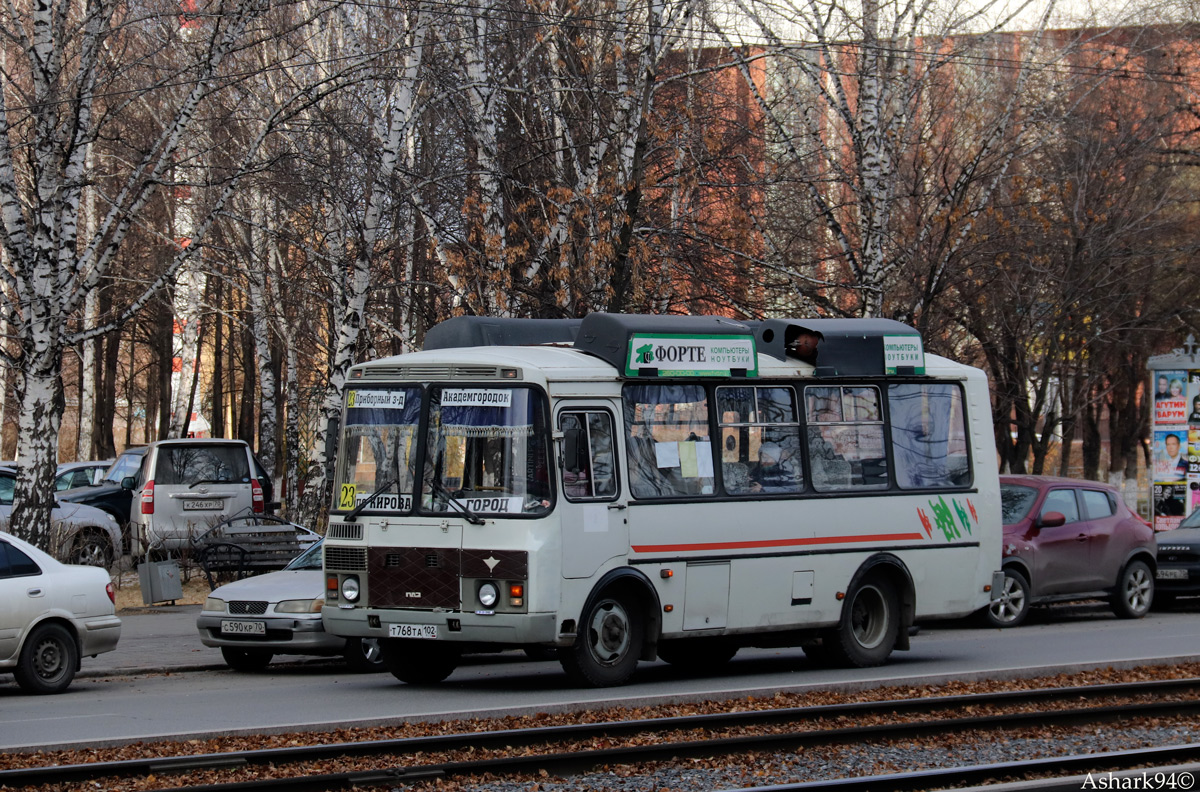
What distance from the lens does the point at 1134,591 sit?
19.3 meters

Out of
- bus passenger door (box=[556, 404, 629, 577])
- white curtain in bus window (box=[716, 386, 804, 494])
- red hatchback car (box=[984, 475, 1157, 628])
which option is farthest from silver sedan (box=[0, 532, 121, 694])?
red hatchback car (box=[984, 475, 1157, 628])

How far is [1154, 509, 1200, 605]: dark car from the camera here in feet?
66.5

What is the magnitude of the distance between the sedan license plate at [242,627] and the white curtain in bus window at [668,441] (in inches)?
159

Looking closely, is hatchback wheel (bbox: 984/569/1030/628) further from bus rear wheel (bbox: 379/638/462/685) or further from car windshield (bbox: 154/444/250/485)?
car windshield (bbox: 154/444/250/485)

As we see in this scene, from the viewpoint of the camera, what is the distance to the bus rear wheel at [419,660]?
40.8 ft

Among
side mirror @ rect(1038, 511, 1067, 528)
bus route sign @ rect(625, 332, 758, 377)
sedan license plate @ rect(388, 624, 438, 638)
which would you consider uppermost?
bus route sign @ rect(625, 332, 758, 377)

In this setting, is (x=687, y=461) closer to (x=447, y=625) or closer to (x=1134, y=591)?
(x=447, y=625)

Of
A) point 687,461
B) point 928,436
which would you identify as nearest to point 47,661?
point 687,461

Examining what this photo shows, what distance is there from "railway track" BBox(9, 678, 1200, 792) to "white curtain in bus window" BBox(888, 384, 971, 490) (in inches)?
126

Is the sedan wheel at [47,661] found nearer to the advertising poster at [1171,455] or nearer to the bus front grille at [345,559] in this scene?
the bus front grille at [345,559]

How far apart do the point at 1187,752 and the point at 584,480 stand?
4814 millimetres

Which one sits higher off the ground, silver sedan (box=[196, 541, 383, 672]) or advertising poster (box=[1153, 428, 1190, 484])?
advertising poster (box=[1153, 428, 1190, 484])

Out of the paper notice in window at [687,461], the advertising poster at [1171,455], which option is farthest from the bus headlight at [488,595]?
the advertising poster at [1171,455]

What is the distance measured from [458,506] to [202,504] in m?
12.0
